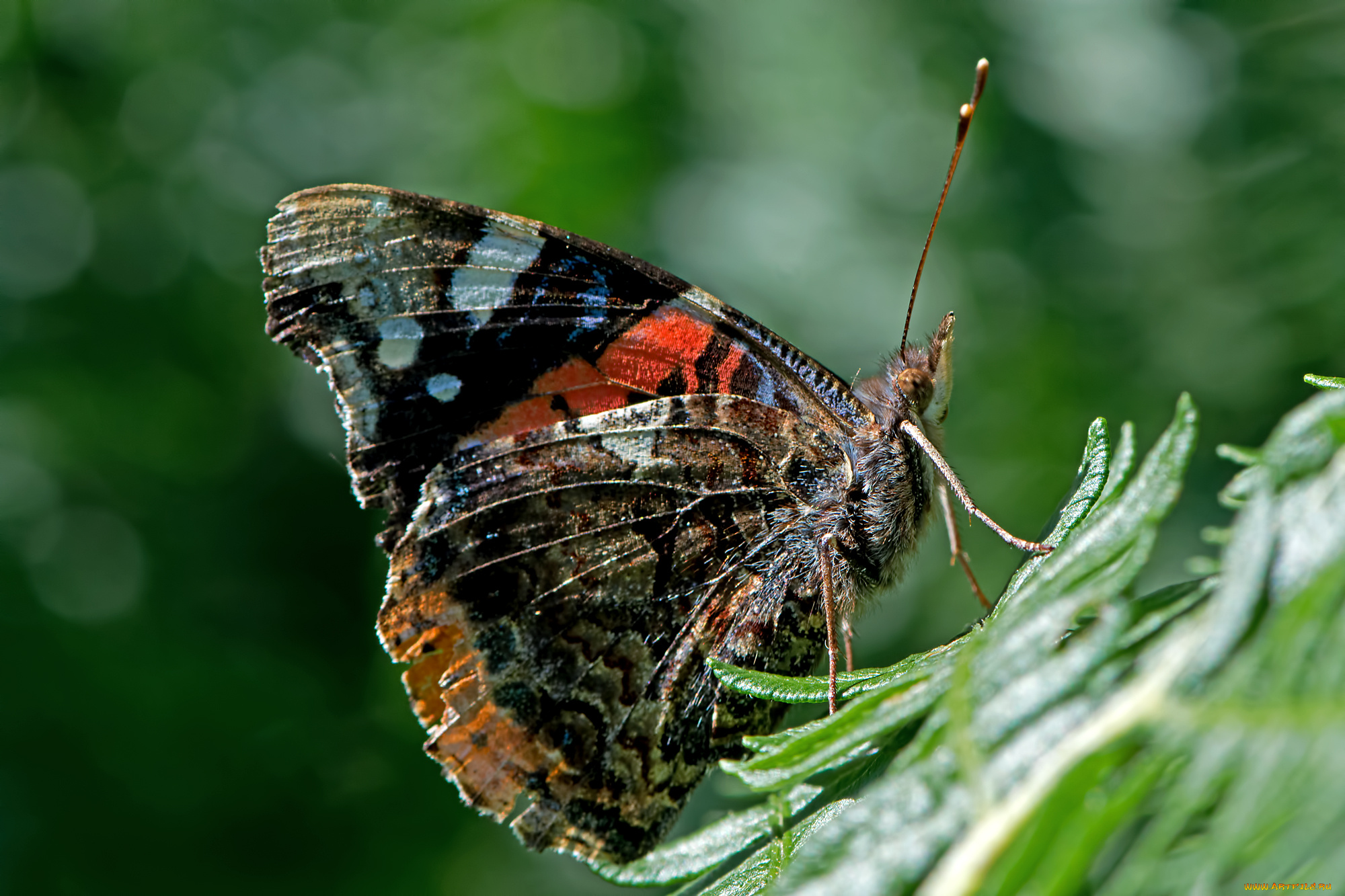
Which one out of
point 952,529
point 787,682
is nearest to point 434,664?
point 787,682

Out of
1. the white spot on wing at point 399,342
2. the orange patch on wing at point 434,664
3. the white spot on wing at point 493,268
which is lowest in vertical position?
the orange patch on wing at point 434,664

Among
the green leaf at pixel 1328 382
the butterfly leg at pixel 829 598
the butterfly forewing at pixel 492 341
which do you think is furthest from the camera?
the butterfly forewing at pixel 492 341

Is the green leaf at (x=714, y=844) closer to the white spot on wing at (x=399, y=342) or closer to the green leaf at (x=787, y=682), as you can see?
the green leaf at (x=787, y=682)

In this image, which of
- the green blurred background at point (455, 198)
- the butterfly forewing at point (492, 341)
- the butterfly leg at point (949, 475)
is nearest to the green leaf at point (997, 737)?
the butterfly leg at point (949, 475)

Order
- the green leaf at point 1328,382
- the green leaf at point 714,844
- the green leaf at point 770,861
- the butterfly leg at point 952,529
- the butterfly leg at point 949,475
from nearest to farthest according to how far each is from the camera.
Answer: the green leaf at point 1328,382 → the green leaf at point 770,861 → the green leaf at point 714,844 → the butterfly leg at point 949,475 → the butterfly leg at point 952,529

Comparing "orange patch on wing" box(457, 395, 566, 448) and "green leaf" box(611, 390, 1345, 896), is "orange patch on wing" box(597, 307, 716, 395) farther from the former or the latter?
"green leaf" box(611, 390, 1345, 896)
